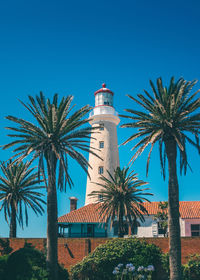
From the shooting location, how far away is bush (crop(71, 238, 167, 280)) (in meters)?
28.8

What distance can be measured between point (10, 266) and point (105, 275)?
874cm

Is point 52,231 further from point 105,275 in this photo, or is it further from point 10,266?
point 105,275

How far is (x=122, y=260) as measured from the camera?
95.5 feet

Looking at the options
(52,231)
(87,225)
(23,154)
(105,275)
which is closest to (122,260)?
(105,275)

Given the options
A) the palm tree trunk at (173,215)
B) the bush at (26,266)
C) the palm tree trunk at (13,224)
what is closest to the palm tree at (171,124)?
the palm tree trunk at (173,215)

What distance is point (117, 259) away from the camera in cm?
2902

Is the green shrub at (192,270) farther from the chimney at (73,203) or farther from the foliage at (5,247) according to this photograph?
the chimney at (73,203)

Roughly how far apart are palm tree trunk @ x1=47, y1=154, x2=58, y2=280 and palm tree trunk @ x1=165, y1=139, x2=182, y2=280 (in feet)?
25.9

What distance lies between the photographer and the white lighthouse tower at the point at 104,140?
4912cm

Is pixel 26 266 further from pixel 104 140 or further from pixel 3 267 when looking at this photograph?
pixel 104 140

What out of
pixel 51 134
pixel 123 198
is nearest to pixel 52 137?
pixel 51 134

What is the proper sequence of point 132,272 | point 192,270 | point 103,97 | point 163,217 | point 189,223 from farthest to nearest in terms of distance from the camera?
point 103,97 < point 189,223 < point 163,217 < point 192,270 < point 132,272

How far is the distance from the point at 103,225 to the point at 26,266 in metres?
22.3

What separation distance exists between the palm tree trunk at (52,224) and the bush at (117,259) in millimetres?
5068
